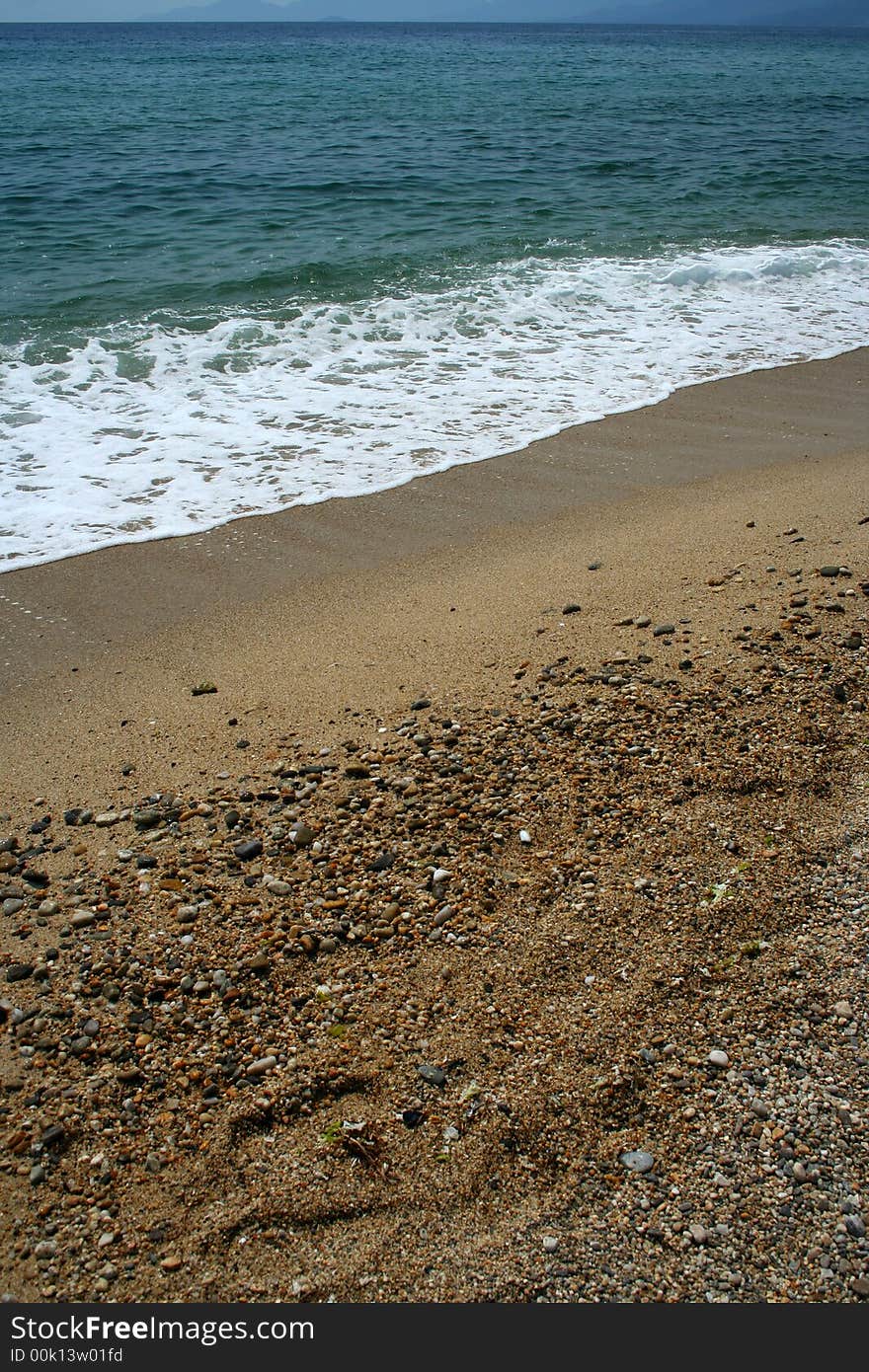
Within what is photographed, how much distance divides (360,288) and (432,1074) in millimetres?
10328

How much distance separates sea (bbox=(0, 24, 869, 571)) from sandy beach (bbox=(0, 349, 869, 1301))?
1.95 m

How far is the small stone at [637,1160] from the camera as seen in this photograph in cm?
220

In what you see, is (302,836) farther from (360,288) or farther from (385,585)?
(360,288)

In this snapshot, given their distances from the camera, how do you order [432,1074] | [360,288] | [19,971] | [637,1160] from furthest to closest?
[360,288]
[19,971]
[432,1074]
[637,1160]

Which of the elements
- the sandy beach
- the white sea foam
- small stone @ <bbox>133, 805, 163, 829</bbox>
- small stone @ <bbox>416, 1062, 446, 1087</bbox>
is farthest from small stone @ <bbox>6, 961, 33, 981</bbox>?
the white sea foam

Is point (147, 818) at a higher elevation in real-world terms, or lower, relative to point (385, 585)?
lower

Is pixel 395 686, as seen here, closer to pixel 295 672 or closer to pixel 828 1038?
pixel 295 672

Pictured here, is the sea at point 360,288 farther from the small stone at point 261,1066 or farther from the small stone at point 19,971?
the small stone at point 261,1066

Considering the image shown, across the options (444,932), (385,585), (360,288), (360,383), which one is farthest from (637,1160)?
(360,288)


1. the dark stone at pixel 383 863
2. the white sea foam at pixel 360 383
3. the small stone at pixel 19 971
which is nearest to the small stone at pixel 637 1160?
the dark stone at pixel 383 863

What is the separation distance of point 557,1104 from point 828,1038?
29.1 inches

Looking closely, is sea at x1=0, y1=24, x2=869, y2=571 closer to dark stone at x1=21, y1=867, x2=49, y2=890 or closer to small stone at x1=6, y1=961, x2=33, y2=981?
dark stone at x1=21, y1=867, x2=49, y2=890

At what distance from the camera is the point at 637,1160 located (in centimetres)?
222

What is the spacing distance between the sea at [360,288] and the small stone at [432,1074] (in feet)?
13.9
